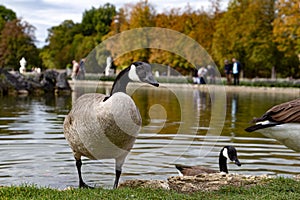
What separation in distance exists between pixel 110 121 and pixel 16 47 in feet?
205

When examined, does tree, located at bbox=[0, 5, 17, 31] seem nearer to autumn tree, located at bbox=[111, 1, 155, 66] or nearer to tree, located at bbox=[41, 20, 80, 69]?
tree, located at bbox=[41, 20, 80, 69]

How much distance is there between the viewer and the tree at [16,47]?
63.5 meters

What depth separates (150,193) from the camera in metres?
5.55

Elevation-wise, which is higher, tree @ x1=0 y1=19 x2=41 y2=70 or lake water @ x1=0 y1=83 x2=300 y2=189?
tree @ x1=0 y1=19 x2=41 y2=70

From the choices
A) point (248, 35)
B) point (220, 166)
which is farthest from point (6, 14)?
point (220, 166)

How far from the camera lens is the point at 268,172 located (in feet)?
26.9

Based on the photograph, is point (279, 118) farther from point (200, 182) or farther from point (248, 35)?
point (248, 35)

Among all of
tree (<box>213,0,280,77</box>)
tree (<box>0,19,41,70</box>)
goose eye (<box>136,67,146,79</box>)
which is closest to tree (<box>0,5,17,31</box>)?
tree (<box>0,19,41,70</box>)

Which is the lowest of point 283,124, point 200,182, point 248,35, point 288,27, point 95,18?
point 200,182

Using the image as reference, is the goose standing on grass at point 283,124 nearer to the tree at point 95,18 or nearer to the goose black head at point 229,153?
the goose black head at point 229,153

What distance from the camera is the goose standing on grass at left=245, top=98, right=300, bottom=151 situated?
241 inches

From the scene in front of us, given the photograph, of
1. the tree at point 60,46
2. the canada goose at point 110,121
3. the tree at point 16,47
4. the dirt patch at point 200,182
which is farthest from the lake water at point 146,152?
the tree at point 60,46

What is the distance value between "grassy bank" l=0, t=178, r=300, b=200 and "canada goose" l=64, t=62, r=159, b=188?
56 cm

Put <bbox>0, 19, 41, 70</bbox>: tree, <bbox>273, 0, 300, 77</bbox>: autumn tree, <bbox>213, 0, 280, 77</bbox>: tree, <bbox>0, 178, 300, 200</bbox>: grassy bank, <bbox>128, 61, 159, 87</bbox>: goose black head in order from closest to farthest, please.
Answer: <bbox>0, 178, 300, 200</bbox>: grassy bank → <bbox>128, 61, 159, 87</bbox>: goose black head → <bbox>273, 0, 300, 77</bbox>: autumn tree → <bbox>213, 0, 280, 77</bbox>: tree → <bbox>0, 19, 41, 70</bbox>: tree
